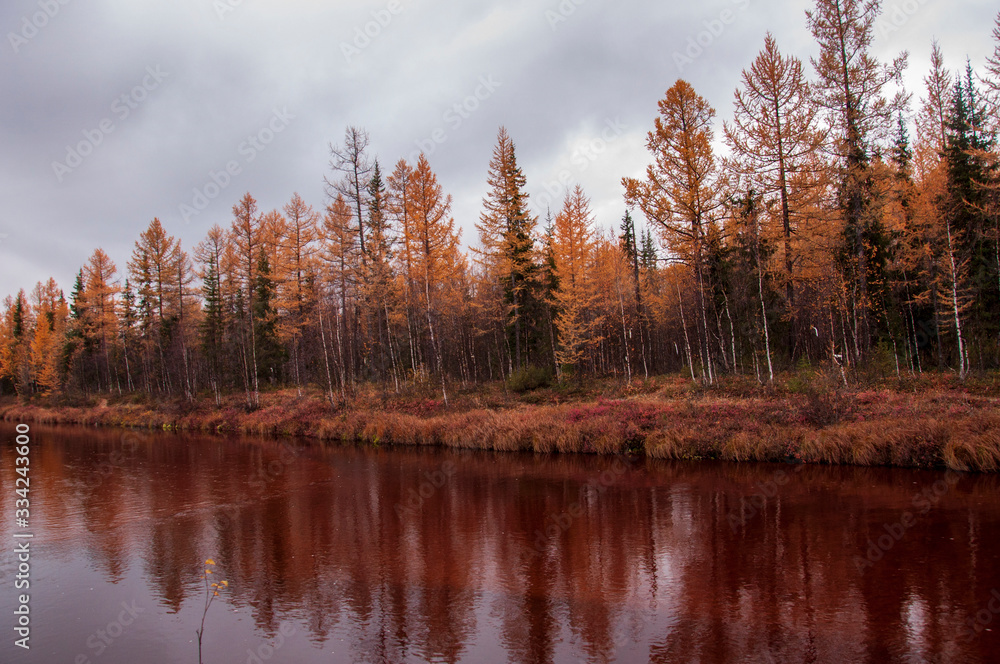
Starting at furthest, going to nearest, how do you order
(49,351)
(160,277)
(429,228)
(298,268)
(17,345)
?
(17,345)
(49,351)
(160,277)
(298,268)
(429,228)

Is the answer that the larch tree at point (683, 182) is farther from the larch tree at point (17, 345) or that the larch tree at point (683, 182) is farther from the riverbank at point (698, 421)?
the larch tree at point (17, 345)

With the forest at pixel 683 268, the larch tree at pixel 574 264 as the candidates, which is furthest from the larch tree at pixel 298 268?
the larch tree at pixel 574 264

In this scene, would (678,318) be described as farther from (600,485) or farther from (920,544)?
(920,544)

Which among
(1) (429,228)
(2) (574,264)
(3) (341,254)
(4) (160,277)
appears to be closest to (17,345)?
(4) (160,277)

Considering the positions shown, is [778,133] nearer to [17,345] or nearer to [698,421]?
[698,421]

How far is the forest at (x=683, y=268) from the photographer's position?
63.7 feet

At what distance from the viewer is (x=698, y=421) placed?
1734cm

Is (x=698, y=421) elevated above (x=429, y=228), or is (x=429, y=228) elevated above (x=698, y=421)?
(x=429, y=228)

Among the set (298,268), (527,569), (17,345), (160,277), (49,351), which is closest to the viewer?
(527,569)

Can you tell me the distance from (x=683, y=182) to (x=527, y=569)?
1831cm

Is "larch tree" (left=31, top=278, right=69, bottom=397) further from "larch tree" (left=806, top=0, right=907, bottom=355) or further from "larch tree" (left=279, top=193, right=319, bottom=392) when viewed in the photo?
"larch tree" (left=806, top=0, right=907, bottom=355)

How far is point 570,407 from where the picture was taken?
21328mm

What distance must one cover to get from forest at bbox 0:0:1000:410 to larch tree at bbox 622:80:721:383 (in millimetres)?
93

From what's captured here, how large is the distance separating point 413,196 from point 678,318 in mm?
21542
